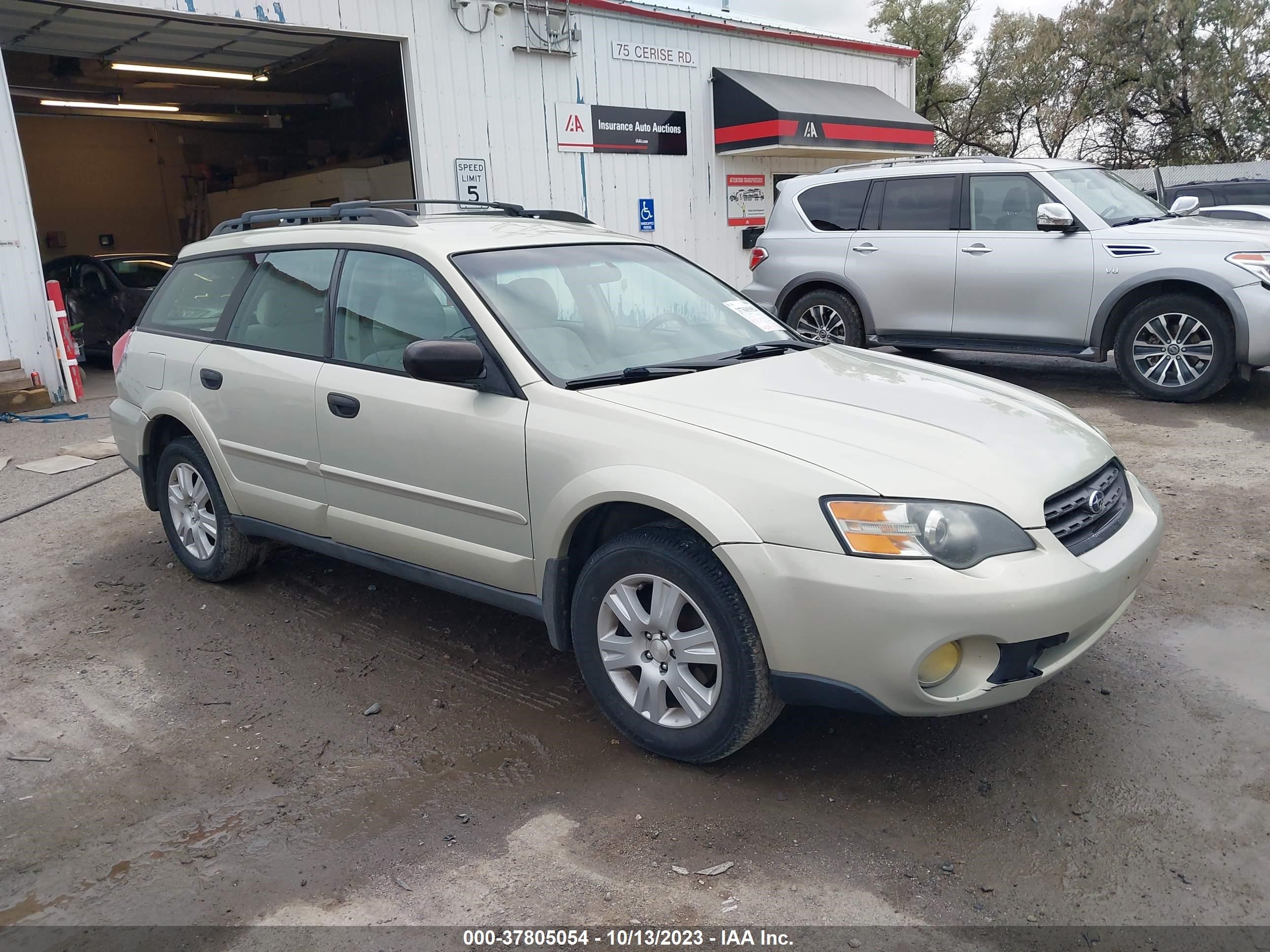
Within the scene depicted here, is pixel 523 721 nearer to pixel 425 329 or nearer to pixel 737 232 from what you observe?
pixel 425 329

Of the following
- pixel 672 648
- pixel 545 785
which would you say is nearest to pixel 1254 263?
pixel 672 648

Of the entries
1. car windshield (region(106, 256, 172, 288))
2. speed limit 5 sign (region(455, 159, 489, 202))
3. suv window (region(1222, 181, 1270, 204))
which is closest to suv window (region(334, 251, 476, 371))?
speed limit 5 sign (region(455, 159, 489, 202))

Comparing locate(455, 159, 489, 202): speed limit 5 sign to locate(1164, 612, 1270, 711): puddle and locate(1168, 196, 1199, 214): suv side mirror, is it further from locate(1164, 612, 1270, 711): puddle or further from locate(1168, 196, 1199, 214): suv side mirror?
locate(1164, 612, 1270, 711): puddle

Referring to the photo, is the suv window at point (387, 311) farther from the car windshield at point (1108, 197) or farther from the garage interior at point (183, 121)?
the garage interior at point (183, 121)

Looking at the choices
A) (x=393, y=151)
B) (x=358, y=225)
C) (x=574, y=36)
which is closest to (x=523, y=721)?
(x=358, y=225)

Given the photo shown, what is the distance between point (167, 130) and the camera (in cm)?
2316

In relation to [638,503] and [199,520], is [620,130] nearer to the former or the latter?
[199,520]

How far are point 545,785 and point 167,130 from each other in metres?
24.1

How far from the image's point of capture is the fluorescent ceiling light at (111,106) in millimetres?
17797

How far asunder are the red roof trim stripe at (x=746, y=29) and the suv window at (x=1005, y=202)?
6.68 meters

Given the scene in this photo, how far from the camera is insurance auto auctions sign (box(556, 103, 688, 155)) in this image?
43.9 feet

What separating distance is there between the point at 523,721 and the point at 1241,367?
6733 millimetres

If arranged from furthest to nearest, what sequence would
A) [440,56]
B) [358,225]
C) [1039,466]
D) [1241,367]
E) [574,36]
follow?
1. [574,36]
2. [440,56]
3. [1241,367]
4. [358,225]
5. [1039,466]

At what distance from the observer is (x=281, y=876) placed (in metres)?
2.80
